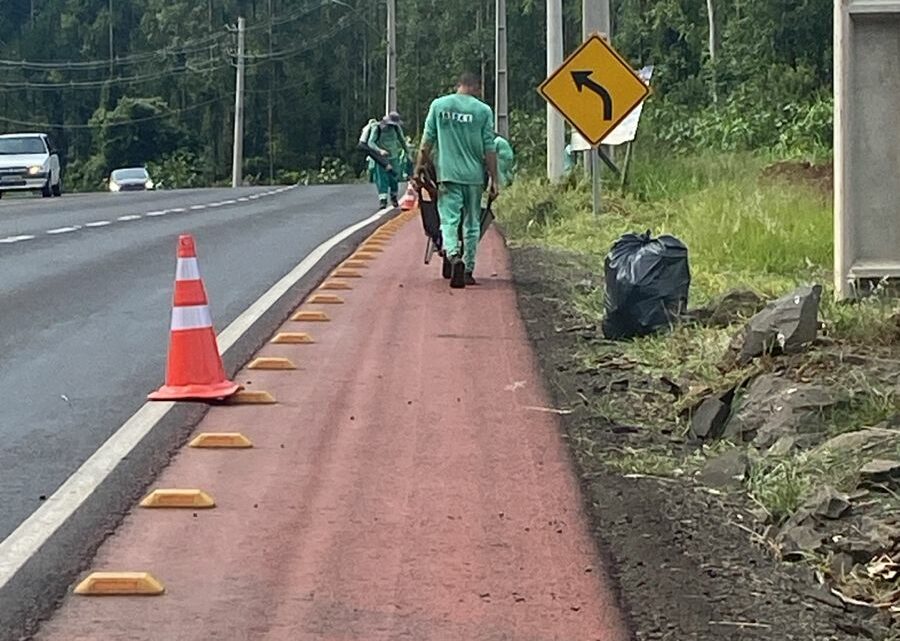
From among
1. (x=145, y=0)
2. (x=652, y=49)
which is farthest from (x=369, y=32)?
(x=652, y=49)

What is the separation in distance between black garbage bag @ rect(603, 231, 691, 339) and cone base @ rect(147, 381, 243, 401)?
2.94 meters

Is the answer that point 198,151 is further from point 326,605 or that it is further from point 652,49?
point 326,605

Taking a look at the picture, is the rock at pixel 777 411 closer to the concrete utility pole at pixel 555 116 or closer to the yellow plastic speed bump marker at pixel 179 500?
the yellow plastic speed bump marker at pixel 179 500

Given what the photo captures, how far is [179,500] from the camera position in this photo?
6148 mm

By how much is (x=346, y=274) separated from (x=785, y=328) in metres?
6.83

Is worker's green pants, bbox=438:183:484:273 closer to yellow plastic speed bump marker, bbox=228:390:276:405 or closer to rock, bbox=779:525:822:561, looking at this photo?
yellow plastic speed bump marker, bbox=228:390:276:405

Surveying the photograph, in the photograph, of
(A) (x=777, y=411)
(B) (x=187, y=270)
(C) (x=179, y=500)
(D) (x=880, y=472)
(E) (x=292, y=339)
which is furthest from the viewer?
(E) (x=292, y=339)

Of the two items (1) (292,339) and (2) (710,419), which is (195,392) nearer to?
(1) (292,339)

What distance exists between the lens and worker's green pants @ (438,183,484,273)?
42.8ft

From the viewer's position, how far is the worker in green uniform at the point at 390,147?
81.3ft

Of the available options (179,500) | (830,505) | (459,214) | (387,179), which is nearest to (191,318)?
(179,500)

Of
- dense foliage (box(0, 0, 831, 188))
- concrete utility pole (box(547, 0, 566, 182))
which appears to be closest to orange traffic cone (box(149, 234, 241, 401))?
concrete utility pole (box(547, 0, 566, 182))

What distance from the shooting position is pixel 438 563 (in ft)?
17.6

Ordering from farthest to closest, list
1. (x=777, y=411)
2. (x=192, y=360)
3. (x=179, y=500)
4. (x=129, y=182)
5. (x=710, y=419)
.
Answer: (x=129, y=182) < (x=192, y=360) < (x=710, y=419) < (x=777, y=411) < (x=179, y=500)
